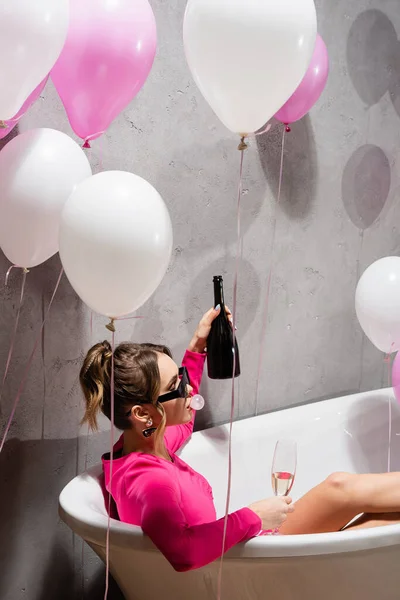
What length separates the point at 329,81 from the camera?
2.68 meters

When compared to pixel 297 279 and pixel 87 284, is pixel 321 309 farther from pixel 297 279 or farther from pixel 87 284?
pixel 87 284

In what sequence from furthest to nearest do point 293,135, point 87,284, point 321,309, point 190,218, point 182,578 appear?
1. point 321,309
2. point 293,135
3. point 190,218
4. point 182,578
5. point 87,284

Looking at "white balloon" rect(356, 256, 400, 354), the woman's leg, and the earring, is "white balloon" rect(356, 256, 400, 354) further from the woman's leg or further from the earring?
the earring

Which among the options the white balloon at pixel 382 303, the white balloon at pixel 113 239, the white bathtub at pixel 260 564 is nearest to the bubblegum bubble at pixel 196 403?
the white bathtub at pixel 260 564

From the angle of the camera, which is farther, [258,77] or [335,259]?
[335,259]

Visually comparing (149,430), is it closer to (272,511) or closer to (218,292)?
(272,511)

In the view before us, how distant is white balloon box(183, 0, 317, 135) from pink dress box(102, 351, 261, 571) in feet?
2.64

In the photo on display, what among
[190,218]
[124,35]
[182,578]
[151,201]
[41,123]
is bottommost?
[182,578]

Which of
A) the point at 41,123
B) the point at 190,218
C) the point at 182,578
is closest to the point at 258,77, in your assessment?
the point at 41,123

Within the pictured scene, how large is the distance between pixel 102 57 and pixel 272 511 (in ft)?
3.35

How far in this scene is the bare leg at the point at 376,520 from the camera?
187 cm

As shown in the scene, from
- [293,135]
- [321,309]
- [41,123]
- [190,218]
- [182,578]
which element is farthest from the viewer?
[321,309]

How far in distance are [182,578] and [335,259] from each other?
1.50 metres

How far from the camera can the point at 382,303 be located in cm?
228
